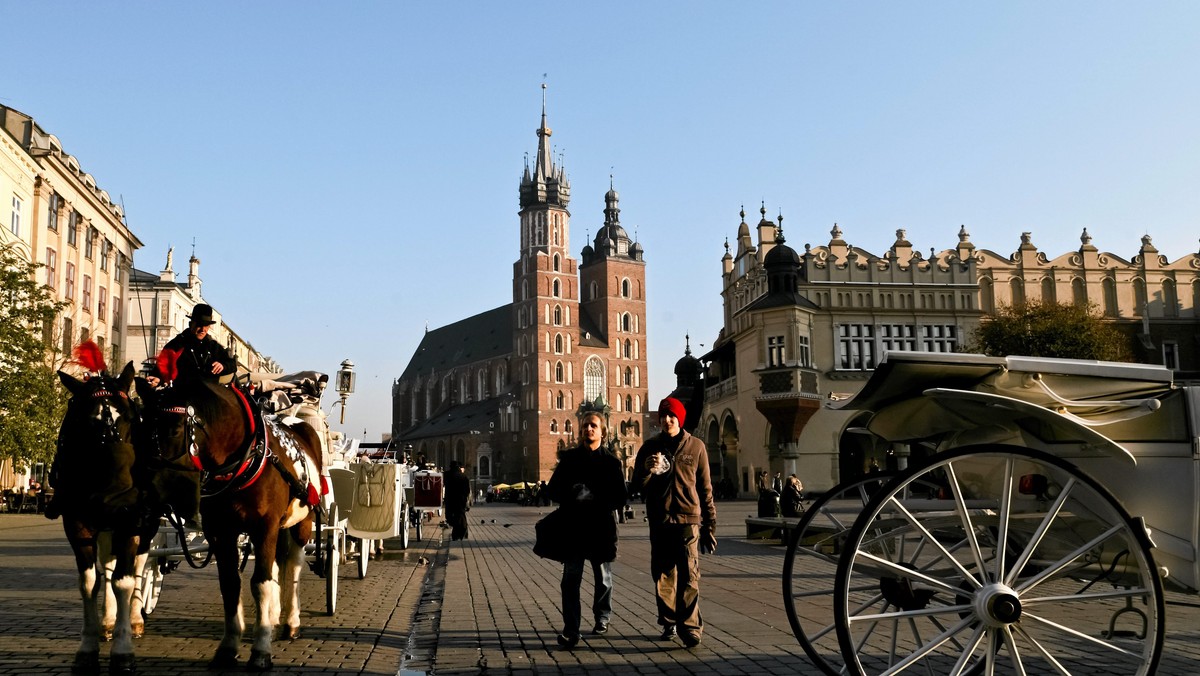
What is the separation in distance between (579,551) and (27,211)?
132 feet

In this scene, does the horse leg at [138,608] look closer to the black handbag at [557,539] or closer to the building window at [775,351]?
the black handbag at [557,539]

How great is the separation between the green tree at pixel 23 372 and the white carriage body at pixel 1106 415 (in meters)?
27.9

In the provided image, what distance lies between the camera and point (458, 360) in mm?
142000

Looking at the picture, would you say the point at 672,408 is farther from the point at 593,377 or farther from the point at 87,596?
the point at 593,377

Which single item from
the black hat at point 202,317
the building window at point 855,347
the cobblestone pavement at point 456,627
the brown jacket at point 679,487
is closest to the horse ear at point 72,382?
the black hat at point 202,317

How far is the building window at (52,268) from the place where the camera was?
41844 mm

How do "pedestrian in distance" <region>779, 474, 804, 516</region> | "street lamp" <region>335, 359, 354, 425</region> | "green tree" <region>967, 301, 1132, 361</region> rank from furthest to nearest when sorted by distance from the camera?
"green tree" <region>967, 301, 1132, 361</region> < "pedestrian in distance" <region>779, 474, 804, 516</region> < "street lamp" <region>335, 359, 354, 425</region>

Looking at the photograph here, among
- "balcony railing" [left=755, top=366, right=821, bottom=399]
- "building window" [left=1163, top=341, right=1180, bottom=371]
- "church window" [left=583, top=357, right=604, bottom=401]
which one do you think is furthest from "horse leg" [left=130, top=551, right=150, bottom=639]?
"church window" [left=583, top=357, right=604, bottom=401]

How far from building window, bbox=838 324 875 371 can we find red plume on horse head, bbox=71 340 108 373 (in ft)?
134

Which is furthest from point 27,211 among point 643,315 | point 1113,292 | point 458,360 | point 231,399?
point 458,360

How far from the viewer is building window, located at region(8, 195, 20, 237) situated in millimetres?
38156

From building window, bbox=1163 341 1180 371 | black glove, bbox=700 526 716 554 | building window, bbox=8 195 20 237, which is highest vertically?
building window, bbox=8 195 20 237

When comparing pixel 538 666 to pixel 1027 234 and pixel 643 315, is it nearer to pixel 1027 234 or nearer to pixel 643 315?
pixel 1027 234

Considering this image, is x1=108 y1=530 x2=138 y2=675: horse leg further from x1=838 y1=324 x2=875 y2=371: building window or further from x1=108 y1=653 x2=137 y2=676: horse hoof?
x1=838 y1=324 x2=875 y2=371: building window
